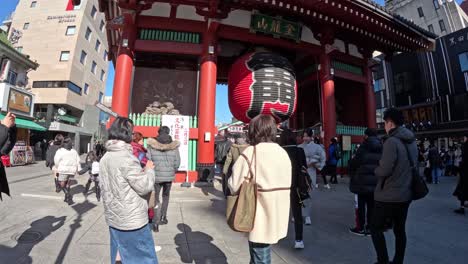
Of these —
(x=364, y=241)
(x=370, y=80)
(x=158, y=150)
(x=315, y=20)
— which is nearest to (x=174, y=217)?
(x=158, y=150)

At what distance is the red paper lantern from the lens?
5.54 m

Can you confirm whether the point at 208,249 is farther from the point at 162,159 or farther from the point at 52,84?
the point at 52,84

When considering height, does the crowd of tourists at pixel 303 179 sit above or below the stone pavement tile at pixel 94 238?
above

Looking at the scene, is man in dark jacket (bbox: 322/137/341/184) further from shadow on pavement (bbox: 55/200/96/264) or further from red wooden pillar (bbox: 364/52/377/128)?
shadow on pavement (bbox: 55/200/96/264)

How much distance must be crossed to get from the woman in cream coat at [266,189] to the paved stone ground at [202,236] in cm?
125

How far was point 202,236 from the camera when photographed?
3746 millimetres

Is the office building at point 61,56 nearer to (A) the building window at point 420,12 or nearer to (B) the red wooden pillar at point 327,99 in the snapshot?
(B) the red wooden pillar at point 327,99

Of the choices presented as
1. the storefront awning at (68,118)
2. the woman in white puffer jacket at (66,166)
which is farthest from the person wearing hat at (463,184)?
the storefront awning at (68,118)

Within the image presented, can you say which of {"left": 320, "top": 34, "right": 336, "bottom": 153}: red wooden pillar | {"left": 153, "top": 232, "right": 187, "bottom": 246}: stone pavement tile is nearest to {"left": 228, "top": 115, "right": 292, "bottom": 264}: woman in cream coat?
{"left": 153, "top": 232, "right": 187, "bottom": 246}: stone pavement tile

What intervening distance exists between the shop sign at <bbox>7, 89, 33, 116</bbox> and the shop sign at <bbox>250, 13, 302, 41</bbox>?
15318 millimetres

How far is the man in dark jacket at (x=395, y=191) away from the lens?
262cm

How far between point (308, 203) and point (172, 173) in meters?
2.42

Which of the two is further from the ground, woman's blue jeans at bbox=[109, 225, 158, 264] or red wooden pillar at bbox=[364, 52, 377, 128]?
red wooden pillar at bbox=[364, 52, 377, 128]

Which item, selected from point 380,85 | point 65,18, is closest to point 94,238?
point 380,85
